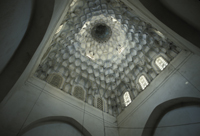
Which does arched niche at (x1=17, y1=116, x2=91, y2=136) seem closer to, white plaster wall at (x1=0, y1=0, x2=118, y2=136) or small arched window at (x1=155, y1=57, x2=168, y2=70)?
white plaster wall at (x1=0, y1=0, x2=118, y2=136)

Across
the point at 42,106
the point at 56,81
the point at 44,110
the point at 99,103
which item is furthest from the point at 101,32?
the point at 44,110

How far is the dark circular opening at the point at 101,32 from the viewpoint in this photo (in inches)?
373

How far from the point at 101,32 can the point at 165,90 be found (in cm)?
621

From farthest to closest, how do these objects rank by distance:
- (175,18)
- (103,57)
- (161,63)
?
(103,57) < (161,63) < (175,18)

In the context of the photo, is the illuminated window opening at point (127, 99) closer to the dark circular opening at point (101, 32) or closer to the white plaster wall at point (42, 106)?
the white plaster wall at point (42, 106)

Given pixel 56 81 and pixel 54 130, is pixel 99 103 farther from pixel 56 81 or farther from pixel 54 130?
pixel 54 130

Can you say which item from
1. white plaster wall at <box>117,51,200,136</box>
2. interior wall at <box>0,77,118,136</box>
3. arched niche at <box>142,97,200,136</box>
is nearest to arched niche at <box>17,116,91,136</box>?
interior wall at <box>0,77,118,136</box>

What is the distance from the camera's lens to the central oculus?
Result: 947 centimetres

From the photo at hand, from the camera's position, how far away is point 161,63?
21.7ft

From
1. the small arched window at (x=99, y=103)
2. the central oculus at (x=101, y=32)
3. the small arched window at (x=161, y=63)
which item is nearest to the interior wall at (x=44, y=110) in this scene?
A: the small arched window at (x=99, y=103)

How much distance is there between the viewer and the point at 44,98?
18.9 ft

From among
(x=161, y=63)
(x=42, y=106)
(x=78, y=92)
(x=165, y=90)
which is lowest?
(x=78, y=92)

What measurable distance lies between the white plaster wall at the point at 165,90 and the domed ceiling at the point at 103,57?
1.66 feet

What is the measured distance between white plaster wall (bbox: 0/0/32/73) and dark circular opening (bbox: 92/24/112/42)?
22.1 ft
